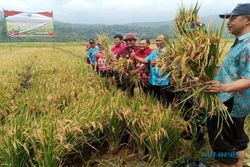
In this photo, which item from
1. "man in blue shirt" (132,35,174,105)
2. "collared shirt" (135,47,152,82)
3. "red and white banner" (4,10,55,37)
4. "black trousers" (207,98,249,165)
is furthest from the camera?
"red and white banner" (4,10,55,37)

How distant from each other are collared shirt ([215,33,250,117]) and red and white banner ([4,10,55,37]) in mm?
19405

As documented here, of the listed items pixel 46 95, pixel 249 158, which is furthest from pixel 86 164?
pixel 249 158

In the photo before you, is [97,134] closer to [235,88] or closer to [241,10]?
[235,88]

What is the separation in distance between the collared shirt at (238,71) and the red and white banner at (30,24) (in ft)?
63.7

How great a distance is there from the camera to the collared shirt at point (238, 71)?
8.80ft

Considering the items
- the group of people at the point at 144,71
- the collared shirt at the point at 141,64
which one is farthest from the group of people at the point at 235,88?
the collared shirt at the point at 141,64

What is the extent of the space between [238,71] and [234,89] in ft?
0.86

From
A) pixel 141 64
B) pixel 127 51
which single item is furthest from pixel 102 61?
pixel 141 64

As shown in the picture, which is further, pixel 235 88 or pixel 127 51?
pixel 127 51

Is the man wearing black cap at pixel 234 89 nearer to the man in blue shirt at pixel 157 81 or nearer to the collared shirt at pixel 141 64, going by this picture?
the man in blue shirt at pixel 157 81

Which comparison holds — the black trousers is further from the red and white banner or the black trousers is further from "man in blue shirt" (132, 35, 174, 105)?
the red and white banner

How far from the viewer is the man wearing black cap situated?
2.67 metres

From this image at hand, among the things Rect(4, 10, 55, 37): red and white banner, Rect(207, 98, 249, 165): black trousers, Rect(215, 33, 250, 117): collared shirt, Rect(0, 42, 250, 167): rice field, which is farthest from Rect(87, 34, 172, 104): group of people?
Rect(4, 10, 55, 37): red and white banner

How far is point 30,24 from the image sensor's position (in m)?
21.8
